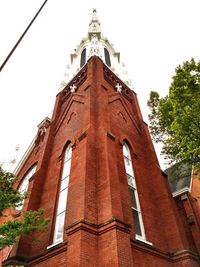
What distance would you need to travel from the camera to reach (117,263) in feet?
22.9

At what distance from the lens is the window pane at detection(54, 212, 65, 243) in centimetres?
976

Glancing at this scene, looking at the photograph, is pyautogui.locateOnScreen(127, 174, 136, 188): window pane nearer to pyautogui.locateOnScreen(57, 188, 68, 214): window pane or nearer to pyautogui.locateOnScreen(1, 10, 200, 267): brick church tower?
pyautogui.locateOnScreen(1, 10, 200, 267): brick church tower

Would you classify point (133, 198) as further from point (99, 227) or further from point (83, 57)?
point (83, 57)

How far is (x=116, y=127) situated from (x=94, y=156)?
3180 mm

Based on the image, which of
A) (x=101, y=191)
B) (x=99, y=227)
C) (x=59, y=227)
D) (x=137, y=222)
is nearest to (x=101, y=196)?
(x=101, y=191)

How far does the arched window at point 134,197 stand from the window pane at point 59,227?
115 inches

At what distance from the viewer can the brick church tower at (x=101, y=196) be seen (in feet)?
25.8

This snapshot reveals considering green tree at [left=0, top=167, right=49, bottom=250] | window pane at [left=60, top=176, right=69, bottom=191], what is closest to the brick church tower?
window pane at [left=60, top=176, right=69, bottom=191]

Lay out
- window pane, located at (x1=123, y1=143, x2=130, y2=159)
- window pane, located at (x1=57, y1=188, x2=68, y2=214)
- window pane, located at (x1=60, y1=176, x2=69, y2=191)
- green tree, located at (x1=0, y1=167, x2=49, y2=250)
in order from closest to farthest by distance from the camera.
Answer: green tree, located at (x1=0, y1=167, x2=49, y2=250) < window pane, located at (x1=57, y1=188, x2=68, y2=214) < window pane, located at (x1=60, y1=176, x2=69, y2=191) < window pane, located at (x1=123, y1=143, x2=130, y2=159)

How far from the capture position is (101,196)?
909 centimetres

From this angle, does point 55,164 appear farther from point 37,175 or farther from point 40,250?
point 40,250

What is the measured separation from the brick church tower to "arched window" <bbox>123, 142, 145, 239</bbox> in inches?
1.5

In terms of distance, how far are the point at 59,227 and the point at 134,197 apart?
11.5 feet

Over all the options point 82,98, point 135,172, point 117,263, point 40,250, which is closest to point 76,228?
point 117,263
